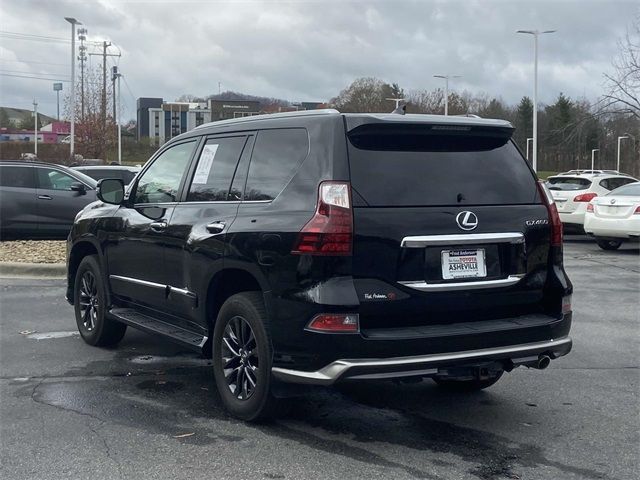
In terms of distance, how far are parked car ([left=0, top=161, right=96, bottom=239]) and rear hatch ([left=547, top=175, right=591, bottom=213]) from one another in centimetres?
1000

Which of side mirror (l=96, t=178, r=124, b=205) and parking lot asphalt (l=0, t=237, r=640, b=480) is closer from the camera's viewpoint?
parking lot asphalt (l=0, t=237, r=640, b=480)

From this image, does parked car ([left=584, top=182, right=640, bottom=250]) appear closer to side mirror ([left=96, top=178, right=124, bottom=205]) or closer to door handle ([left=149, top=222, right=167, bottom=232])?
side mirror ([left=96, top=178, right=124, bottom=205])

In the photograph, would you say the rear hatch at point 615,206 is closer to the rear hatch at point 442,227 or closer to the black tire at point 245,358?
the rear hatch at point 442,227

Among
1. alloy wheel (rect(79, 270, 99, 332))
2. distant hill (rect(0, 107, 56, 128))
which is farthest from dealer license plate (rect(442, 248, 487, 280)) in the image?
distant hill (rect(0, 107, 56, 128))

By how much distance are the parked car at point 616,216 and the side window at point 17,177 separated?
424 inches

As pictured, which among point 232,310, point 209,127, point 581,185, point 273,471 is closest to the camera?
point 273,471

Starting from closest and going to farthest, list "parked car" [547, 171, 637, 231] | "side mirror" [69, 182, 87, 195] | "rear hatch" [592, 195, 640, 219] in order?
"side mirror" [69, 182, 87, 195], "rear hatch" [592, 195, 640, 219], "parked car" [547, 171, 637, 231]

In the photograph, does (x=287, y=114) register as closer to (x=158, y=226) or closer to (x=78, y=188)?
(x=158, y=226)

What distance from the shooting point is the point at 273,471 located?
411 centimetres

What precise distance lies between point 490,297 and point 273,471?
161cm

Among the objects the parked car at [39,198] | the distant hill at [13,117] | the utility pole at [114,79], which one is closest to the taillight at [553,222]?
the parked car at [39,198]

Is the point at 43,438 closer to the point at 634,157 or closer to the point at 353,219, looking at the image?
the point at 353,219

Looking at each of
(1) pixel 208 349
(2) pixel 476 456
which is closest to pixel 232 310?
(1) pixel 208 349

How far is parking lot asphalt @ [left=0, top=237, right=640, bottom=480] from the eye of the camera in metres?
4.19
